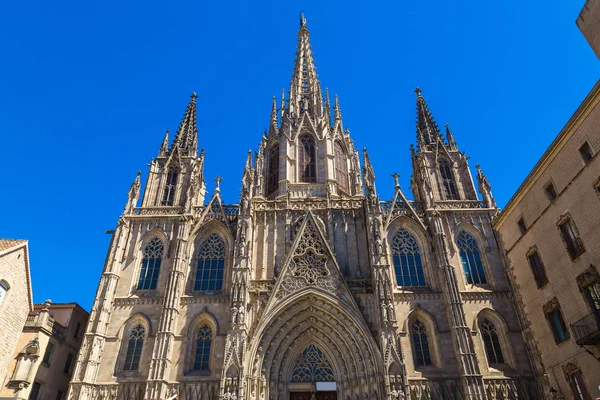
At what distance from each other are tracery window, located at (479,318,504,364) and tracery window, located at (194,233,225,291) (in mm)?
17029

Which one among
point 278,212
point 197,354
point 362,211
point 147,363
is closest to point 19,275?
point 147,363

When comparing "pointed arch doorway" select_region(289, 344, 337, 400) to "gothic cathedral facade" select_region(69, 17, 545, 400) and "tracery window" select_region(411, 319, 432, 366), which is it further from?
"tracery window" select_region(411, 319, 432, 366)

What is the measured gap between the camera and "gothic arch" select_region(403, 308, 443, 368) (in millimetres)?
23875

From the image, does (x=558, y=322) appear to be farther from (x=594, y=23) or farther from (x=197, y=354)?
(x=197, y=354)

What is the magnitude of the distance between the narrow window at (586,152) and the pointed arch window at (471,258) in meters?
11.0

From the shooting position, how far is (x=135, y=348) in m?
25.0

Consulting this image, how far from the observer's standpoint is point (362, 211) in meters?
29.3

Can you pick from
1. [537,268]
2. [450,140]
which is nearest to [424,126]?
[450,140]

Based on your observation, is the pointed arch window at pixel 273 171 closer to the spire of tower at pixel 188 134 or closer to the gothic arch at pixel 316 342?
the spire of tower at pixel 188 134

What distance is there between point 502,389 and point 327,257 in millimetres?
12420

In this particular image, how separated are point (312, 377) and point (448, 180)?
60.3 ft

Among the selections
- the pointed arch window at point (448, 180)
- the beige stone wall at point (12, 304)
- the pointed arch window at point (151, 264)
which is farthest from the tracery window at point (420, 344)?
the beige stone wall at point (12, 304)

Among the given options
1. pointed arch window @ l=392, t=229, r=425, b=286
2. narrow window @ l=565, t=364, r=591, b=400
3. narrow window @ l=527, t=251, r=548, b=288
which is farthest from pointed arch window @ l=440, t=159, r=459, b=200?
narrow window @ l=565, t=364, r=591, b=400

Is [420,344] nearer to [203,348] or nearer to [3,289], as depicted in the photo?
[203,348]
